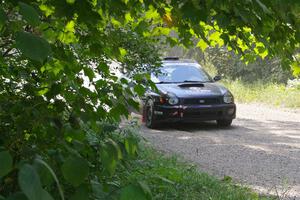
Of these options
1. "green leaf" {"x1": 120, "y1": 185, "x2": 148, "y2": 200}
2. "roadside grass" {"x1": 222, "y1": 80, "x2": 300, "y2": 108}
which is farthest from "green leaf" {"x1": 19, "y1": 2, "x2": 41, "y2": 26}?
"roadside grass" {"x1": 222, "y1": 80, "x2": 300, "y2": 108}

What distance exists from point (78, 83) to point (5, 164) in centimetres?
153

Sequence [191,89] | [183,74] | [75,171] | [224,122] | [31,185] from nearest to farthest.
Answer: [31,185]
[75,171]
[191,89]
[224,122]
[183,74]

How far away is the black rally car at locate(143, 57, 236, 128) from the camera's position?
12.1 m

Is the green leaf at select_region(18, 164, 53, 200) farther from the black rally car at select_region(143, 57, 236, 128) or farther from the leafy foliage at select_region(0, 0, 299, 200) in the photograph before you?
the black rally car at select_region(143, 57, 236, 128)

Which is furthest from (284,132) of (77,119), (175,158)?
(77,119)

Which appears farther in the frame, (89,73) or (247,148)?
(247,148)

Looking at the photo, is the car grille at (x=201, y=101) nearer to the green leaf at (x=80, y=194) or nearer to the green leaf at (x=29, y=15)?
the green leaf at (x=80, y=194)

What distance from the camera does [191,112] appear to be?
12.2m

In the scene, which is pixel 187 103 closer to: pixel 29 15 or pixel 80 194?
pixel 80 194

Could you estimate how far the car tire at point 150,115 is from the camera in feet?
40.1

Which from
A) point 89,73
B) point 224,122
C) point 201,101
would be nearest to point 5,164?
point 89,73

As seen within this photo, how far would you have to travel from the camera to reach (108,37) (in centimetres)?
324

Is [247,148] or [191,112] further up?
[191,112]

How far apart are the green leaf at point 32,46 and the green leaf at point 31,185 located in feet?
1.01
